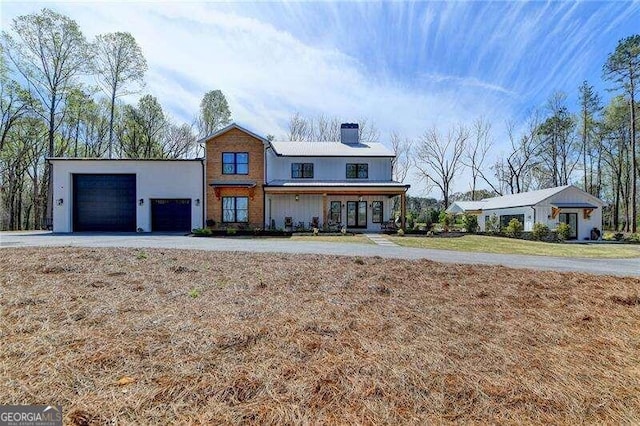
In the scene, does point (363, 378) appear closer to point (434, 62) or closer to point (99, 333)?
point (99, 333)

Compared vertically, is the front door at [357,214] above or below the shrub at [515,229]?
above

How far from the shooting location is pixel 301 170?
24.0 m

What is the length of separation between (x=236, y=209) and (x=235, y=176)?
2.16m

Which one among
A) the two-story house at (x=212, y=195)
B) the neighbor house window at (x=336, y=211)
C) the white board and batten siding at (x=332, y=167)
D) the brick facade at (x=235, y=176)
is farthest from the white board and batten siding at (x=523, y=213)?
the brick facade at (x=235, y=176)

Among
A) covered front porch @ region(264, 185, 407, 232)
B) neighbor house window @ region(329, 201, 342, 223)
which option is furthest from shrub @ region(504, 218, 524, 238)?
neighbor house window @ region(329, 201, 342, 223)

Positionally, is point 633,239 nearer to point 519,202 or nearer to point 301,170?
point 519,202

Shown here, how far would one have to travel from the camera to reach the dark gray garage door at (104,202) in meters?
20.1

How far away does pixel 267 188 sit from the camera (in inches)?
827

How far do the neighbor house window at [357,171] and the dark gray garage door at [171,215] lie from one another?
1129 cm

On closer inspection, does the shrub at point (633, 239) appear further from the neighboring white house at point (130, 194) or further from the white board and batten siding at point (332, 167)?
the neighboring white house at point (130, 194)

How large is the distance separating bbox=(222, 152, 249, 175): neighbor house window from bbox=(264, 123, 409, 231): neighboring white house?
4.50 ft

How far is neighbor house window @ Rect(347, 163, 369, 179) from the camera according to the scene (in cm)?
2389

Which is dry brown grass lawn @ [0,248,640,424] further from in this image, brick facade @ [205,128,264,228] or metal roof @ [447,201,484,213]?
metal roof @ [447,201,484,213]

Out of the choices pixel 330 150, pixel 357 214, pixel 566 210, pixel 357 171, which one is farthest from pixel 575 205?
pixel 330 150
